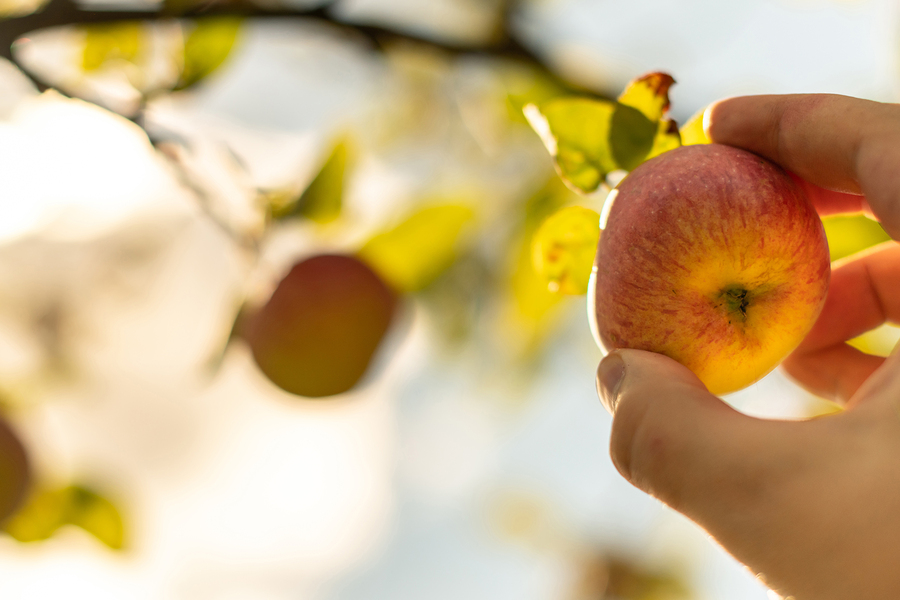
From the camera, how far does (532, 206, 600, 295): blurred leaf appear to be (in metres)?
0.68

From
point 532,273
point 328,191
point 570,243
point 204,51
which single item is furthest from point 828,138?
point 204,51

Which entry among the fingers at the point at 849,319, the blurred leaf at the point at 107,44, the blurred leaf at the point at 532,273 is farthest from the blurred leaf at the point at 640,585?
the blurred leaf at the point at 107,44

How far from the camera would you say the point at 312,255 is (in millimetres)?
1055

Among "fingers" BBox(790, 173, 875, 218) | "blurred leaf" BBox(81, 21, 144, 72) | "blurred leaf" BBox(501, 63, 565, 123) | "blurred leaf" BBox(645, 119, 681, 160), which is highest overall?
"blurred leaf" BBox(645, 119, 681, 160)

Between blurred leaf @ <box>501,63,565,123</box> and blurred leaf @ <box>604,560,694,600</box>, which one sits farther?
blurred leaf @ <box>604,560,694,600</box>

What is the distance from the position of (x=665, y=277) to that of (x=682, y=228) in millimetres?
49

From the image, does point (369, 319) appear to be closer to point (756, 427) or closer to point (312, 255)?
point (312, 255)

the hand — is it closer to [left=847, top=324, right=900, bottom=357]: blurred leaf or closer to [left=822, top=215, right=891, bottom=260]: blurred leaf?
[left=822, top=215, right=891, bottom=260]: blurred leaf

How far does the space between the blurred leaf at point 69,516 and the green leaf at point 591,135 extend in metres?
1.31

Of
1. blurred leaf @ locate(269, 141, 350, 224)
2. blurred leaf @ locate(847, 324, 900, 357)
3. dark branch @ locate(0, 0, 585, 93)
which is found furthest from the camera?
blurred leaf @ locate(847, 324, 900, 357)

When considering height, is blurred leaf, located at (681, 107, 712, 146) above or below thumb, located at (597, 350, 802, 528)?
above

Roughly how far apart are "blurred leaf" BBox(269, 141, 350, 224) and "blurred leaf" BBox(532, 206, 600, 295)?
42cm

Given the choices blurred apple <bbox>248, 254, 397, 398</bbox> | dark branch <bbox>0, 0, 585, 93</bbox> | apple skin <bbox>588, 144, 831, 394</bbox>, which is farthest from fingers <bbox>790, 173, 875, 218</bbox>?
blurred apple <bbox>248, 254, 397, 398</bbox>

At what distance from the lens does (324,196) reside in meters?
0.96
